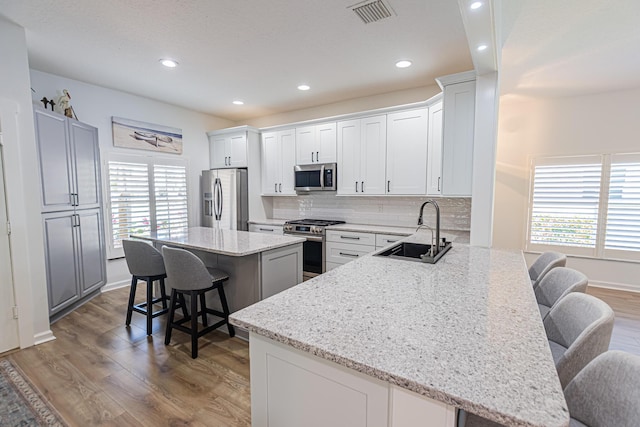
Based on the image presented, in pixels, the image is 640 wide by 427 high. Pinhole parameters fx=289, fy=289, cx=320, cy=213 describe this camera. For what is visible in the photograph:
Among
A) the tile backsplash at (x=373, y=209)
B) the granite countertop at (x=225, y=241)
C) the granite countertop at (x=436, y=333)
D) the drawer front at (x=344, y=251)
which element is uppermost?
the tile backsplash at (x=373, y=209)

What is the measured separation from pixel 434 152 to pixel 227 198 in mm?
3138

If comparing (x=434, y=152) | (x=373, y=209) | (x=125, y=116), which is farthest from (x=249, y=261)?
(x=125, y=116)

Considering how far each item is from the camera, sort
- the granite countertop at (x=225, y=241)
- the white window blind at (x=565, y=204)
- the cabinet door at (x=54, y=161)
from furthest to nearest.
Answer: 1. the white window blind at (x=565, y=204)
2. the cabinet door at (x=54, y=161)
3. the granite countertop at (x=225, y=241)

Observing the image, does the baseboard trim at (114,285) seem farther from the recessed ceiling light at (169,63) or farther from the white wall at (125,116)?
the recessed ceiling light at (169,63)

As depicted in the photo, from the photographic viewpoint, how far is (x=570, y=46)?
106 inches

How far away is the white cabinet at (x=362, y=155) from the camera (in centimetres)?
387

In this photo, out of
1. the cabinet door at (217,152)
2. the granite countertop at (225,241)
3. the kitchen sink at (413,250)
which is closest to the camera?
the kitchen sink at (413,250)

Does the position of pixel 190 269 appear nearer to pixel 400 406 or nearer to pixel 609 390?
pixel 400 406

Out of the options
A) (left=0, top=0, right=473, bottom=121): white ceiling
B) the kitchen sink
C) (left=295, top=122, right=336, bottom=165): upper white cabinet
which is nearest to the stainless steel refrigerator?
(left=295, top=122, right=336, bottom=165): upper white cabinet

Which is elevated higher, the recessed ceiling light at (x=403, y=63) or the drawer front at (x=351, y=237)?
the recessed ceiling light at (x=403, y=63)

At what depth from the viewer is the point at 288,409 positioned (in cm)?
104

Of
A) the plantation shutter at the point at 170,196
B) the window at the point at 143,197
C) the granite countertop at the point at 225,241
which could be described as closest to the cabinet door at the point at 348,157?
the granite countertop at the point at 225,241

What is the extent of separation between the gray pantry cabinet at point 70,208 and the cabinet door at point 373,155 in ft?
11.1

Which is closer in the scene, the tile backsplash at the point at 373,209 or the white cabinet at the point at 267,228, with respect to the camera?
the tile backsplash at the point at 373,209
